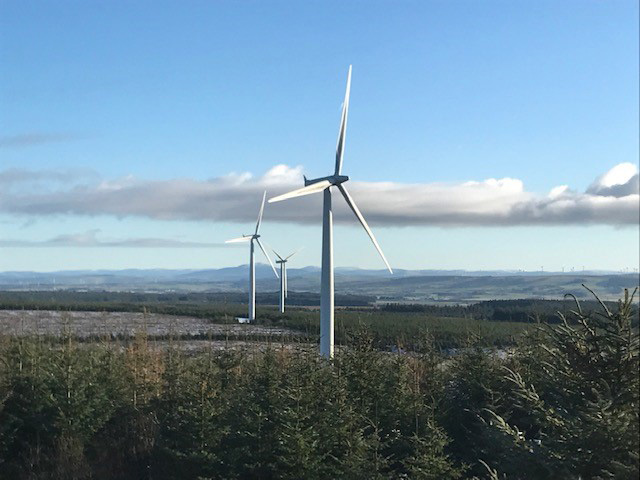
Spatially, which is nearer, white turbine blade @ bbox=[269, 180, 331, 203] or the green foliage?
the green foliage

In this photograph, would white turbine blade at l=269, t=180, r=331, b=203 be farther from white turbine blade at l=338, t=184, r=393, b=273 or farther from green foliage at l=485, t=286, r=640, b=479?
green foliage at l=485, t=286, r=640, b=479

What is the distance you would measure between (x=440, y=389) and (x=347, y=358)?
2262 millimetres

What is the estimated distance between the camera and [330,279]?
25.7 metres

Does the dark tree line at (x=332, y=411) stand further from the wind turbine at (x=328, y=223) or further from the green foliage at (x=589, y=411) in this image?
the wind turbine at (x=328, y=223)

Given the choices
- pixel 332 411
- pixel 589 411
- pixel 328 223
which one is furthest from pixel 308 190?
pixel 589 411

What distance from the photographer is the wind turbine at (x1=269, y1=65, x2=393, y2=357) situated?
82.4ft

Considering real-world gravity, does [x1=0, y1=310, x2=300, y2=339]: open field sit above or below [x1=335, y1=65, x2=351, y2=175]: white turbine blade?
below

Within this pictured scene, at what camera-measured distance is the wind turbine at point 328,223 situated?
2511 centimetres

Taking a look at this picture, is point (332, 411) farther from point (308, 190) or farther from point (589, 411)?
point (308, 190)

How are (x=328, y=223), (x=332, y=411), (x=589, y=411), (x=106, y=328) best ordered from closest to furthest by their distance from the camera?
(x=589, y=411) → (x=332, y=411) → (x=328, y=223) → (x=106, y=328)

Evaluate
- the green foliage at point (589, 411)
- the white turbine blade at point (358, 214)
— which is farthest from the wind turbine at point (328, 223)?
the green foliage at point (589, 411)

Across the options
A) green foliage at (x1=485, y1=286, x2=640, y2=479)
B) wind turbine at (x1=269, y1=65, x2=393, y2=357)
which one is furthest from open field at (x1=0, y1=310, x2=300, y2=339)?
green foliage at (x1=485, y1=286, x2=640, y2=479)

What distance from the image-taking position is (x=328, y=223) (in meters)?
27.0

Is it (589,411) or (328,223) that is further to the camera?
(328,223)
